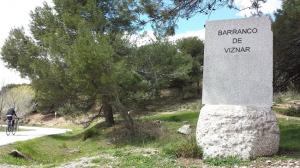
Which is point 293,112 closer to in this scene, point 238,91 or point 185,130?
point 185,130

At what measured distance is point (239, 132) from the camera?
11359 millimetres

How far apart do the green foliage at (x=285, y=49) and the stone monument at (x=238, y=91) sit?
875 centimetres

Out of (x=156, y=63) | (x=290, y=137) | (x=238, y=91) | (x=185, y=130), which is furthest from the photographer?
(x=156, y=63)

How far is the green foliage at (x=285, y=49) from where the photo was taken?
21406 mm

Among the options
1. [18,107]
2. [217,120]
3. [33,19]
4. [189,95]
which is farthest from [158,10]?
[18,107]

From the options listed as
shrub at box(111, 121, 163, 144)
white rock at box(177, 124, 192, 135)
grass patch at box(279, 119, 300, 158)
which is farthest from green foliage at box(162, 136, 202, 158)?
shrub at box(111, 121, 163, 144)

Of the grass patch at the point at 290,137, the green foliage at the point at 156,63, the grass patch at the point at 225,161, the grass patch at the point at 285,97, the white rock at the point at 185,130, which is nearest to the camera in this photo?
the grass patch at the point at 225,161

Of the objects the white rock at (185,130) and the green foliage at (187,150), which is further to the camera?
the white rock at (185,130)

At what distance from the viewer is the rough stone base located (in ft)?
37.0

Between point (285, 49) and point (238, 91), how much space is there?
11249mm

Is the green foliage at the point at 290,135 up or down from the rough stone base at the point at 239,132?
down

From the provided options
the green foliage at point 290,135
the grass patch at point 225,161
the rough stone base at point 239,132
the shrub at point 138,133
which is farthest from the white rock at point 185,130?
the grass patch at point 225,161

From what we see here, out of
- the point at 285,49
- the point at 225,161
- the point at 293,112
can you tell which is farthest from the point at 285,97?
the point at 225,161

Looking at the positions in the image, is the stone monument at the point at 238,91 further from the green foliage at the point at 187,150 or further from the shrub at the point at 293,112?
the shrub at the point at 293,112
